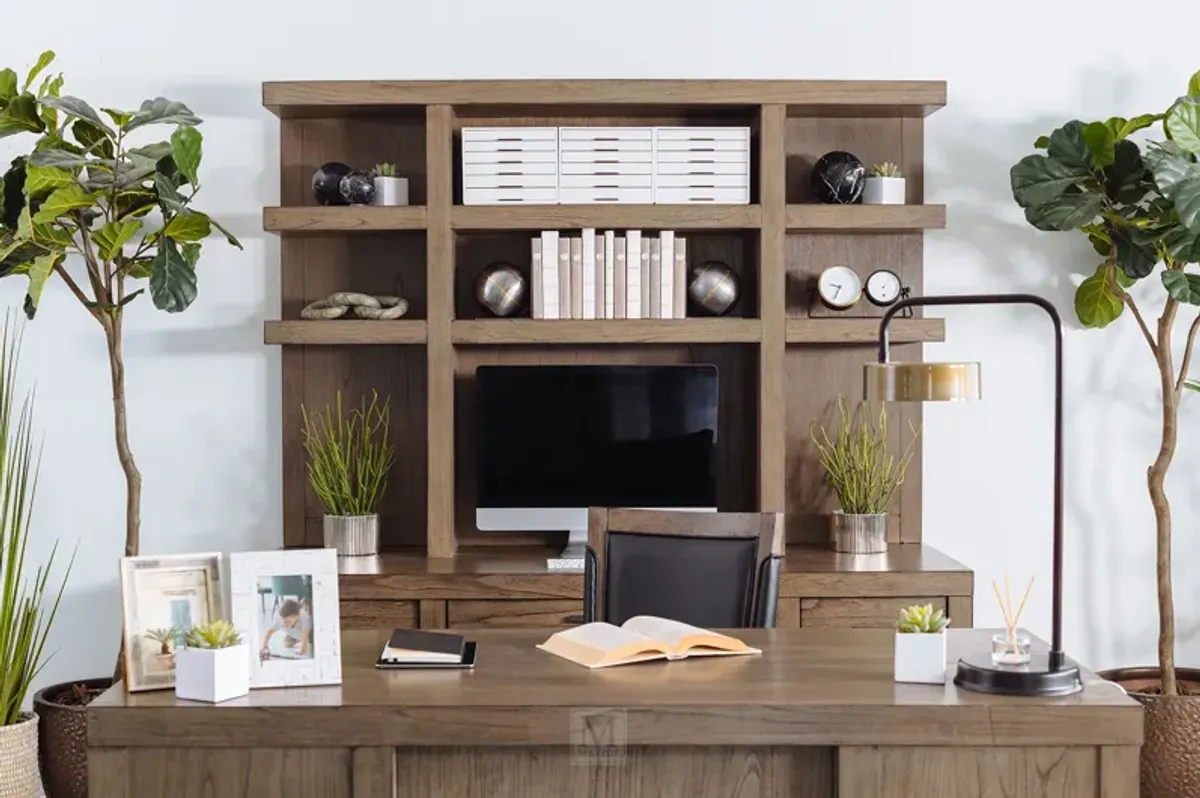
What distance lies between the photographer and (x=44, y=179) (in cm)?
404

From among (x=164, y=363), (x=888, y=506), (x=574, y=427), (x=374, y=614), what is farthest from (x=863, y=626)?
(x=164, y=363)

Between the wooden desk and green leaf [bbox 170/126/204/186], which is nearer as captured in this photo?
the wooden desk

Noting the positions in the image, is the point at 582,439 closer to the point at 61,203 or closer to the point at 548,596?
the point at 548,596

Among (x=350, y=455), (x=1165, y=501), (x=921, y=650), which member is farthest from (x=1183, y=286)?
(x=350, y=455)

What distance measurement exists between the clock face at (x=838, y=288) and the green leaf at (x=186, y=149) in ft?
6.48

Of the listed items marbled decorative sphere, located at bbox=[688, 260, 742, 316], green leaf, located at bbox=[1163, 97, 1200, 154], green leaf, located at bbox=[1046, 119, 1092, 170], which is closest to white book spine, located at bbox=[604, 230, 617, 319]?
marbled decorative sphere, located at bbox=[688, 260, 742, 316]

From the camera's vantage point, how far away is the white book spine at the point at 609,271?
14.7 feet

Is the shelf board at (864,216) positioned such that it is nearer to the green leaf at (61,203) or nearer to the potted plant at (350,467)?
the potted plant at (350,467)

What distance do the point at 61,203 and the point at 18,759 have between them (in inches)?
62.0

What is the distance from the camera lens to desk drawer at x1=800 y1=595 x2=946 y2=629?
13.6 feet

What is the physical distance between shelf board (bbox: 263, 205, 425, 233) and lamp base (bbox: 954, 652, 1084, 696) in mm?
2567

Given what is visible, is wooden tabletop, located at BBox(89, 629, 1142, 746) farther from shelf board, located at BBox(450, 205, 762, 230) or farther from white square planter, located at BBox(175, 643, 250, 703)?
shelf board, located at BBox(450, 205, 762, 230)

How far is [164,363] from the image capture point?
473 cm

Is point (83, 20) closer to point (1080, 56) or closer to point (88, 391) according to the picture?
point (88, 391)
